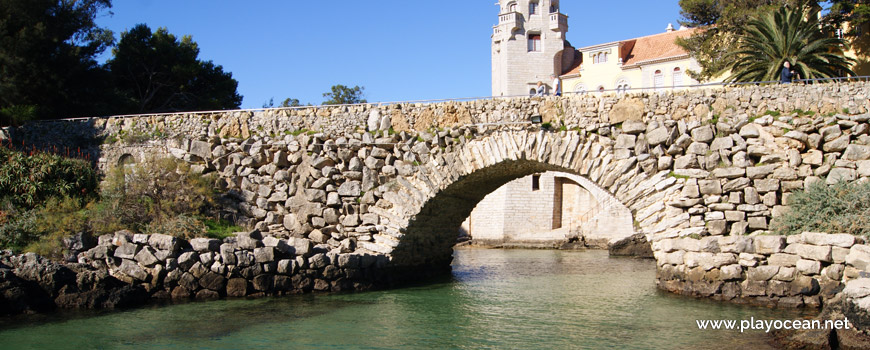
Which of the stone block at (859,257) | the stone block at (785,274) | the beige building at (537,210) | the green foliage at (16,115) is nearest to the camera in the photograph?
the stone block at (859,257)

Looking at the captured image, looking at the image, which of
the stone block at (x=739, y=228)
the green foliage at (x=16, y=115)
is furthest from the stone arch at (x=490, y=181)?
the green foliage at (x=16, y=115)

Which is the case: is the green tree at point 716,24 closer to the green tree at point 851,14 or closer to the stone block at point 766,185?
the green tree at point 851,14

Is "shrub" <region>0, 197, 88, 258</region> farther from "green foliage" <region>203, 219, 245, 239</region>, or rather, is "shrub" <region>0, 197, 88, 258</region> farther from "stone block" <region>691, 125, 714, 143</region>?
"stone block" <region>691, 125, 714, 143</region>

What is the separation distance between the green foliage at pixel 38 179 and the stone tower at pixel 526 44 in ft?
91.0

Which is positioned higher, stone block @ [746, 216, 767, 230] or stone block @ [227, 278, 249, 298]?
stone block @ [746, 216, 767, 230]

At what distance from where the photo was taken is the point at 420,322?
1087 cm

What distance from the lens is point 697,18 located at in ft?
92.2

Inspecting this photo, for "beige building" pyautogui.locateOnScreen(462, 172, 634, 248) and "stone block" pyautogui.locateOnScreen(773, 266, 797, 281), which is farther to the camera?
"beige building" pyautogui.locateOnScreen(462, 172, 634, 248)

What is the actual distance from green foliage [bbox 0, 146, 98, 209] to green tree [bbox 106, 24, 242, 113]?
8038mm

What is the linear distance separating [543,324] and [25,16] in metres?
16.7

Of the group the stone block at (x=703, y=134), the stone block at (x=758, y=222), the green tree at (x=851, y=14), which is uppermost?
the green tree at (x=851, y=14)

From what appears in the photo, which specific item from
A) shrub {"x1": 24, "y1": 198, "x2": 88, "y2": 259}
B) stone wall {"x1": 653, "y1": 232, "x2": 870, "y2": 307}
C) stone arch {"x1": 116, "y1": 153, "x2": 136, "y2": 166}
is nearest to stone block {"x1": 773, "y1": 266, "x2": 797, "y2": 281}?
stone wall {"x1": 653, "y1": 232, "x2": 870, "y2": 307}

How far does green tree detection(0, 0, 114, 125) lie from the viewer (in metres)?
18.6

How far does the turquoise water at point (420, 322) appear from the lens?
9.14 metres
